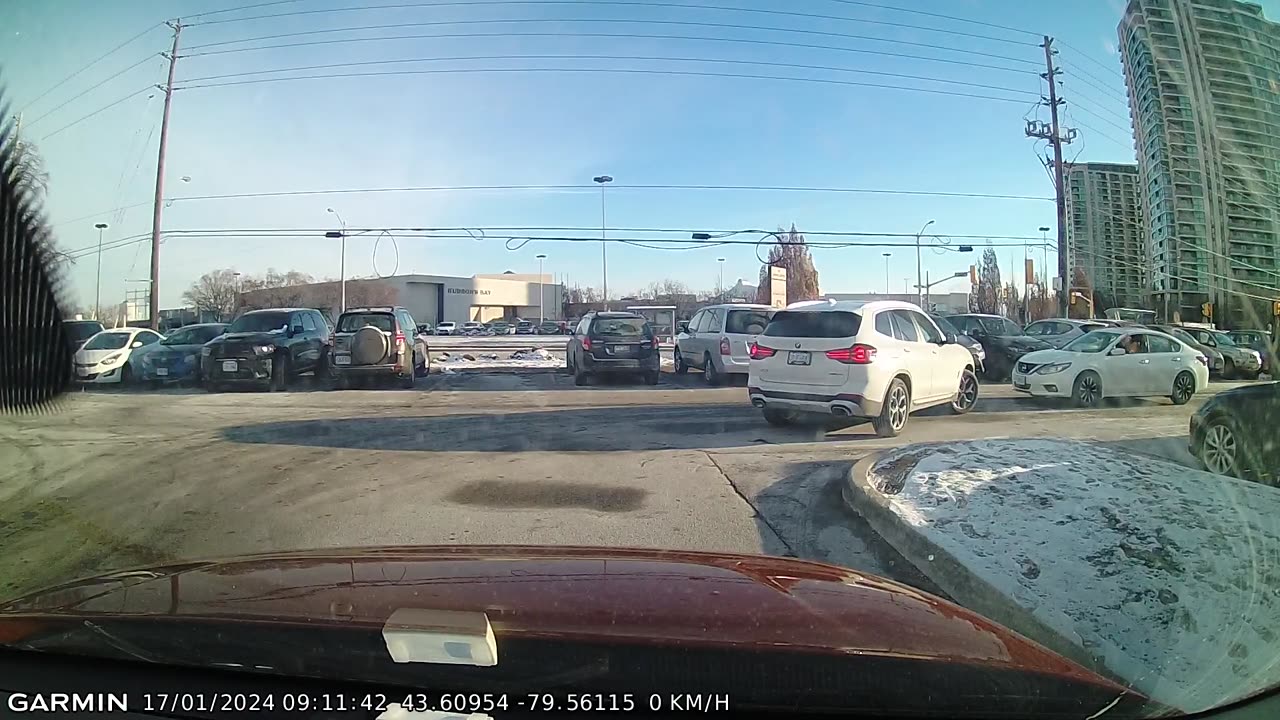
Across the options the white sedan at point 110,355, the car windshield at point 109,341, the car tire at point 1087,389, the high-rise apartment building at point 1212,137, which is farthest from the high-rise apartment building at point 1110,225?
the car windshield at point 109,341

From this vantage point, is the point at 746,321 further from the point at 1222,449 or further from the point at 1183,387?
the point at 1222,449

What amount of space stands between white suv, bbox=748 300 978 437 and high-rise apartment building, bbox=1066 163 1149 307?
9.67ft

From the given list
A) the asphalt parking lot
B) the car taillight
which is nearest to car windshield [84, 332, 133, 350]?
the asphalt parking lot

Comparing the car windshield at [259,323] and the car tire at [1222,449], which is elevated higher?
the car windshield at [259,323]

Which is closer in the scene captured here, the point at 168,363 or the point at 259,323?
the point at 259,323

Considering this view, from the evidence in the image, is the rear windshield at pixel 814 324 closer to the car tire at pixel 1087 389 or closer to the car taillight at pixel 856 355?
the car taillight at pixel 856 355

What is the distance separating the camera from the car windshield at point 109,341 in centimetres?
1733

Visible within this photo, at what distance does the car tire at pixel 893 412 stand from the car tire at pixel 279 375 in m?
12.3

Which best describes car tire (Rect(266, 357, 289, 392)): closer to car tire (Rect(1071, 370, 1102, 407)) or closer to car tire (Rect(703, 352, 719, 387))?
car tire (Rect(703, 352, 719, 387))

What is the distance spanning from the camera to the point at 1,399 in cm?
486

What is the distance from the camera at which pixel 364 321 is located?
16.8 metres

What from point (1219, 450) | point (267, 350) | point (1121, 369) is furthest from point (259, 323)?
point (1121, 369)

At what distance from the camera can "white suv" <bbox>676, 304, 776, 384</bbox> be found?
1717 cm

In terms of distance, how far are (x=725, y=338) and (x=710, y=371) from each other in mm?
1115
